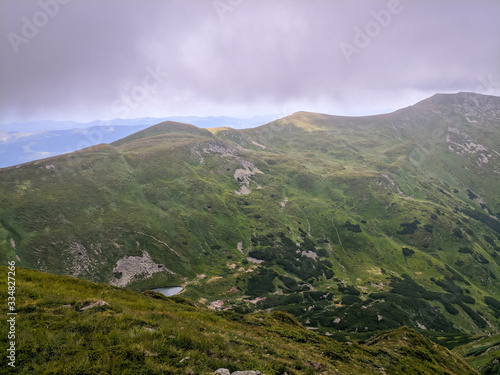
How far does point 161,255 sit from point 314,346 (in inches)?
2582

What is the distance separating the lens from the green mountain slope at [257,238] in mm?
69250

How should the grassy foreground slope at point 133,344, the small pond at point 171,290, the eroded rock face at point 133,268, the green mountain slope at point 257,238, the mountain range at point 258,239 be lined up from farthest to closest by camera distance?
the green mountain slope at point 257,238
the mountain range at point 258,239
the eroded rock face at point 133,268
the small pond at point 171,290
the grassy foreground slope at point 133,344

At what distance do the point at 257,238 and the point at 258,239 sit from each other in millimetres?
826

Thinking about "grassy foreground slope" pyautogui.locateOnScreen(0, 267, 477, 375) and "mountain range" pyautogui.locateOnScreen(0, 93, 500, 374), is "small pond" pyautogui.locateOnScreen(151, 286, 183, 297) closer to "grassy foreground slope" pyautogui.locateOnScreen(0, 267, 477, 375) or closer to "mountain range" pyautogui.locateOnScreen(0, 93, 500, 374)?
"mountain range" pyautogui.locateOnScreen(0, 93, 500, 374)

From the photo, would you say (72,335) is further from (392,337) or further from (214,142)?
(214,142)

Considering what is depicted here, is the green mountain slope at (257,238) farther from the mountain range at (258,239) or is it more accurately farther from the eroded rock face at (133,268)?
the mountain range at (258,239)

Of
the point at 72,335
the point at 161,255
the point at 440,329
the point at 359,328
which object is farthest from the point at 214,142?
the point at 72,335

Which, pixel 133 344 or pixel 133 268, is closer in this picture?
pixel 133 344

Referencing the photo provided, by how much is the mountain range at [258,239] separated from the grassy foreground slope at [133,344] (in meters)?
43.2

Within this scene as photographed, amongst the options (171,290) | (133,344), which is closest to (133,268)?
(171,290)

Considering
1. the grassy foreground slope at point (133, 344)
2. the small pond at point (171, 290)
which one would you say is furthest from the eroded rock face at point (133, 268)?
the grassy foreground slope at point (133, 344)

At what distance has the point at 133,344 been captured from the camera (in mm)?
13820

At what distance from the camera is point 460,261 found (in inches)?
4318

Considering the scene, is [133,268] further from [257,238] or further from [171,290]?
[257,238]
